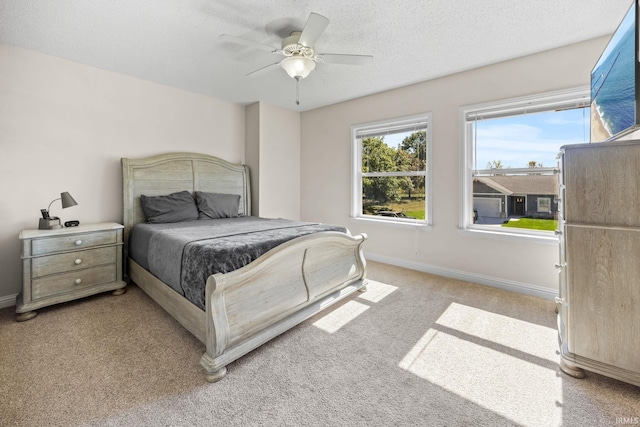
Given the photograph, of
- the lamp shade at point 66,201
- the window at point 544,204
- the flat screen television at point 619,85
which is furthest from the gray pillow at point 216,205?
the flat screen television at point 619,85

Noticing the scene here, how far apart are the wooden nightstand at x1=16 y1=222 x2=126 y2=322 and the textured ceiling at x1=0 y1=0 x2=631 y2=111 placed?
1.71 metres

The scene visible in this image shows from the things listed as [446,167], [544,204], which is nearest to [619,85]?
[544,204]

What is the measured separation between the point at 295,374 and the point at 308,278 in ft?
2.48

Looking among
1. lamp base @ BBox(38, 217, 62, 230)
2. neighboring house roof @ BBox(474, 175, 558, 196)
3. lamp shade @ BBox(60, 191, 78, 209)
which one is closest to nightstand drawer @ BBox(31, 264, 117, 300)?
lamp base @ BBox(38, 217, 62, 230)

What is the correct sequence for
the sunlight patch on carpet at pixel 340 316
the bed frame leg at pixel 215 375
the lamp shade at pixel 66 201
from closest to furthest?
the bed frame leg at pixel 215 375 → the sunlight patch on carpet at pixel 340 316 → the lamp shade at pixel 66 201

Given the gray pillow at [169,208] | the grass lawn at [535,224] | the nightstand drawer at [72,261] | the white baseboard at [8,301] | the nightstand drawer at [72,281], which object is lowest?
the white baseboard at [8,301]

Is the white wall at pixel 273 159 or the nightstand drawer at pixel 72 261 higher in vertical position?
the white wall at pixel 273 159

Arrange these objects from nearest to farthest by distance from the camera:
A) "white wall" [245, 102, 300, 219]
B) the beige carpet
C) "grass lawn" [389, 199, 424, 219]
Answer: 1. the beige carpet
2. "grass lawn" [389, 199, 424, 219]
3. "white wall" [245, 102, 300, 219]

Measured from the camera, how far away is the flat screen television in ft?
4.80

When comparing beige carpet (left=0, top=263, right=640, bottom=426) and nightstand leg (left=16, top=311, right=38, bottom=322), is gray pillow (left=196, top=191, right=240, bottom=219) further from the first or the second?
nightstand leg (left=16, top=311, right=38, bottom=322)

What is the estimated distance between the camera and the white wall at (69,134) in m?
2.58

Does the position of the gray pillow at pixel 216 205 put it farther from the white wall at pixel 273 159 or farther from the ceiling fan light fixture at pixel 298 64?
the ceiling fan light fixture at pixel 298 64

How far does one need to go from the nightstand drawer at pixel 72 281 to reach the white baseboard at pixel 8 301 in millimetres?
530

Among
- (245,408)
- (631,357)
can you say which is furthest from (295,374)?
(631,357)
